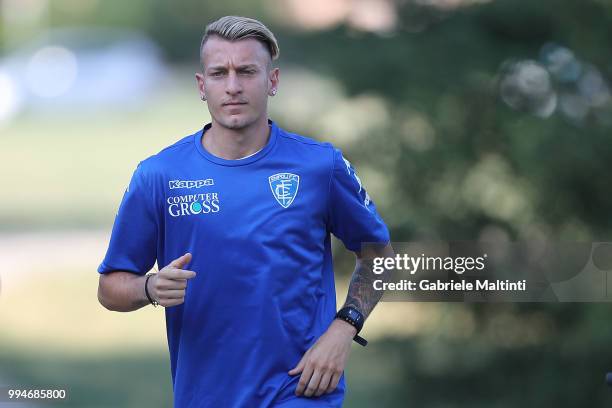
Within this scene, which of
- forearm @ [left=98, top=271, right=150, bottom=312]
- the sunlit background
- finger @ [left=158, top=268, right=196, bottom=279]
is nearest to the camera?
finger @ [left=158, top=268, right=196, bottom=279]

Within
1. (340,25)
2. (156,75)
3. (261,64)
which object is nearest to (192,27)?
(156,75)

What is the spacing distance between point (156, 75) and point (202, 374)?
5.25 meters

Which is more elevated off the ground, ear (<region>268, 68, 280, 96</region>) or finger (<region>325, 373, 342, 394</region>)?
ear (<region>268, 68, 280, 96</region>)

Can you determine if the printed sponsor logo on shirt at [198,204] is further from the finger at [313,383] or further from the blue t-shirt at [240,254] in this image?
the finger at [313,383]

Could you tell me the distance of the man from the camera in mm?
3363

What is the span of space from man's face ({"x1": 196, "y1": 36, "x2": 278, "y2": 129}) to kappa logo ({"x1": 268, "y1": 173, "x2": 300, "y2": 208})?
18 cm

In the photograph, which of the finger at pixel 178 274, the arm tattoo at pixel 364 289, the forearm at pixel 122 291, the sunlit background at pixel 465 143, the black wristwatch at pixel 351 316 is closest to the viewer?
the finger at pixel 178 274

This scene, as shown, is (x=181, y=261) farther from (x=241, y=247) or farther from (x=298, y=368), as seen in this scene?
(x=298, y=368)

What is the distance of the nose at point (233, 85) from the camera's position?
11.1 feet

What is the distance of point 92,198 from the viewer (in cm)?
880

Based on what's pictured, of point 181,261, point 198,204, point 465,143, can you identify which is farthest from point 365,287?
point 465,143

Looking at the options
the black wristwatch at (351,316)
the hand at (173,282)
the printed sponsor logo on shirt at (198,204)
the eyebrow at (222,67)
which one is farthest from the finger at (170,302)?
the eyebrow at (222,67)

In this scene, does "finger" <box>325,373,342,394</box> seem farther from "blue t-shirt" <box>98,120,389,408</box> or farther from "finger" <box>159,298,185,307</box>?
"finger" <box>159,298,185,307</box>

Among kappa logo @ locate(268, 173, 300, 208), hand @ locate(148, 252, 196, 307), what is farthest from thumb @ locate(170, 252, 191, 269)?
kappa logo @ locate(268, 173, 300, 208)
